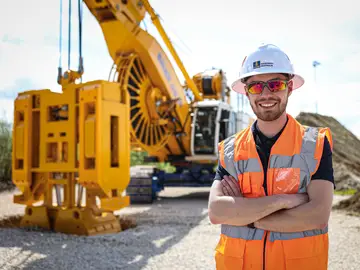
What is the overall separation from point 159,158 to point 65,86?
6.10 m

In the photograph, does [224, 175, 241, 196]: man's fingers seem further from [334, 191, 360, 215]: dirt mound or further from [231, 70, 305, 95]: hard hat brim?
[334, 191, 360, 215]: dirt mound

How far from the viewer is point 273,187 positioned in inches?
86.3

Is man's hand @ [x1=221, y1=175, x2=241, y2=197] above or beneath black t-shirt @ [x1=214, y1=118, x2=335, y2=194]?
beneath

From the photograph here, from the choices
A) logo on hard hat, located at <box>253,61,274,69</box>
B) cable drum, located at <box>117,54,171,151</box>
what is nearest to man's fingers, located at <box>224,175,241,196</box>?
logo on hard hat, located at <box>253,61,274,69</box>

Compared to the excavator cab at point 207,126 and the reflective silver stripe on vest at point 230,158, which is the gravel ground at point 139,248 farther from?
the excavator cab at point 207,126

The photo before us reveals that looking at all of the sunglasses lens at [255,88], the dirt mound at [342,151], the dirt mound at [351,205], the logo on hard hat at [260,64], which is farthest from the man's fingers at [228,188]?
the dirt mound at [342,151]

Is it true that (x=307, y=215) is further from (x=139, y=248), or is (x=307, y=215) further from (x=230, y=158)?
(x=139, y=248)

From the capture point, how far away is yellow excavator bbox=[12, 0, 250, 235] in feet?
20.3

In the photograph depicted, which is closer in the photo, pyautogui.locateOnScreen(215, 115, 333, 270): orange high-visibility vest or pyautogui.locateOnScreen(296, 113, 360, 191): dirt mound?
pyautogui.locateOnScreen(215, 115, 333, 270): orange high-visibility vest

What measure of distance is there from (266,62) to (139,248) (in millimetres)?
3903

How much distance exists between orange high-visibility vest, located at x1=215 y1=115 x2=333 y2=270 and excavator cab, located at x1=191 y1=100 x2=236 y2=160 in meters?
8.80

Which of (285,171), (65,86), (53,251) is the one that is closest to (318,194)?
(285,171)

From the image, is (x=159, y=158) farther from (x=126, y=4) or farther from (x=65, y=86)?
(x=65, y=86)

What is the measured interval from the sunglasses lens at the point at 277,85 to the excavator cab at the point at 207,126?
8799 mm
